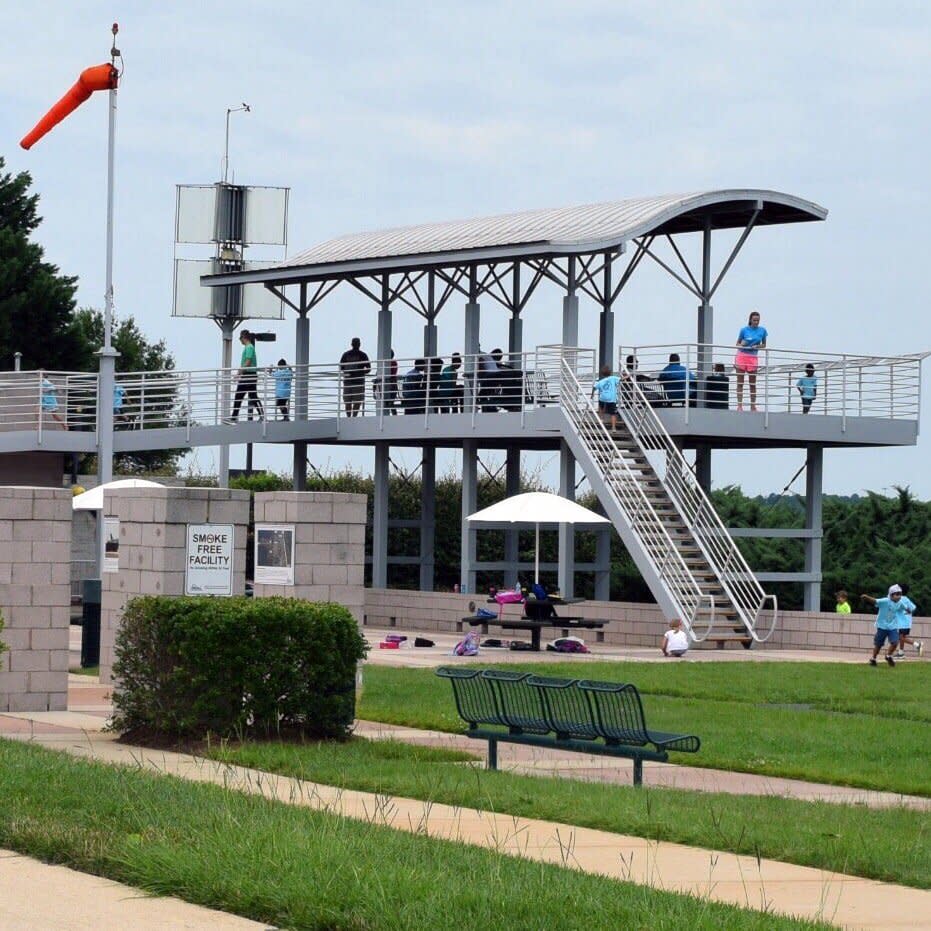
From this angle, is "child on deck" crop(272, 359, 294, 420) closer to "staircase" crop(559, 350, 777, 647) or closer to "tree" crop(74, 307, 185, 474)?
"staircase" crop(559, 350, 777, 647)

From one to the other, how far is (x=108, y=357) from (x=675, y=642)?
13.7 metres

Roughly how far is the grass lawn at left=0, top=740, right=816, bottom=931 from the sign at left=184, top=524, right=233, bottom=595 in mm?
8248

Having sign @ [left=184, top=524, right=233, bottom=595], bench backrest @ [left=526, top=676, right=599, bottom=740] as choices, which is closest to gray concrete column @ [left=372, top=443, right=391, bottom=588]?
sign @ [left=184, top=524, right=233, bottom=595]

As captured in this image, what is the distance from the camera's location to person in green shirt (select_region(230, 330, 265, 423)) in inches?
1720

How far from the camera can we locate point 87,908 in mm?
9781

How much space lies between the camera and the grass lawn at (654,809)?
11766mm

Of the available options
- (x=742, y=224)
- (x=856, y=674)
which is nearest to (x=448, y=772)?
(x=856, y=674)

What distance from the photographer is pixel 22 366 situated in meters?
66.8

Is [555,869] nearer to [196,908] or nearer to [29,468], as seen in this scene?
[196,908]

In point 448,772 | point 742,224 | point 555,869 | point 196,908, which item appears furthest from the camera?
point 742,224

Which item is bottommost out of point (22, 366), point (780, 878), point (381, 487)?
point (780, 878)

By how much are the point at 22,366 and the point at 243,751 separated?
5218 centimetres

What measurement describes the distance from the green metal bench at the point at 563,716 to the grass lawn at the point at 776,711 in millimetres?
1697

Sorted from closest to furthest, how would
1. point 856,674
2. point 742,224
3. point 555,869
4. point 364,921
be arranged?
point 364,921
point 555,869
point 856,674
point 742,224
